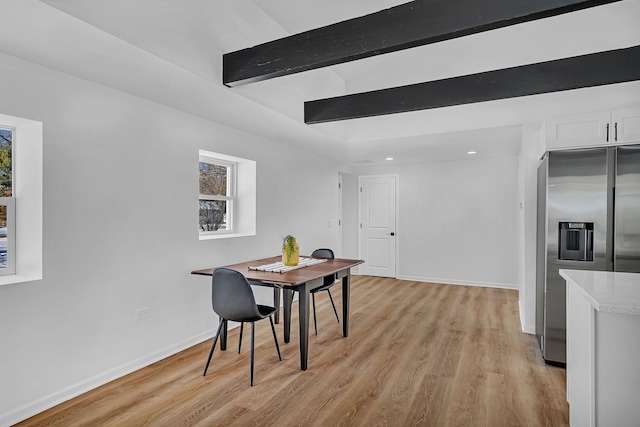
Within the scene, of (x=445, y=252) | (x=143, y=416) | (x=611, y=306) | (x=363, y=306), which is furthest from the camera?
(x=445, y=252)

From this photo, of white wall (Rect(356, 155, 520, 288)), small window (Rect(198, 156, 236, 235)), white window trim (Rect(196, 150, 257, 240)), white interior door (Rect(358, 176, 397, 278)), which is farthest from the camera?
white interior door (Rect(358, 176, 397, 278))

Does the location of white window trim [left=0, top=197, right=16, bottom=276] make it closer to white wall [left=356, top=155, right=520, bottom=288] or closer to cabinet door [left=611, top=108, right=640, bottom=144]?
cabinet door [left=611, top=108, right=640, bottom=144]

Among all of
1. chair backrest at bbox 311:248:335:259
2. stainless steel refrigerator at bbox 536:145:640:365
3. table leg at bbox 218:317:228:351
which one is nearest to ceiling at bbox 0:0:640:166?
stainless steel refrigerator at bbox 536:145:640:365

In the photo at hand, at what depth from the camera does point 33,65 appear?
2270 millimetres

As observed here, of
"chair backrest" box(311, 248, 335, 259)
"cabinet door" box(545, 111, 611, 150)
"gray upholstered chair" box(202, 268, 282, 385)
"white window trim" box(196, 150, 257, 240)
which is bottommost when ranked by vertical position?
"gray upholstered chair" box(202, 268, 282, 385)

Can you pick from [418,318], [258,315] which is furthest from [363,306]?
[258,315]

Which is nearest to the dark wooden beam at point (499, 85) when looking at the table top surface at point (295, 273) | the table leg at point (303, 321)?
the table top surface at point (295, 273)

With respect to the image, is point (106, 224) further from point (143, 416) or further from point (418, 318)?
point (418, 318)

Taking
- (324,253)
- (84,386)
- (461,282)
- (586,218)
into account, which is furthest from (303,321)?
(461,282)

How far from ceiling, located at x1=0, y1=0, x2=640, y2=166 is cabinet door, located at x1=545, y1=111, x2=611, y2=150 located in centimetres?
73

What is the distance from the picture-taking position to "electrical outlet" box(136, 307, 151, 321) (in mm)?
2936

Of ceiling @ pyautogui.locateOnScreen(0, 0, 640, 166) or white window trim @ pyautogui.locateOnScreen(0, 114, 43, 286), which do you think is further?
white window trim @ pyautogui.locateOnScreen(0, 114, 43, 286)

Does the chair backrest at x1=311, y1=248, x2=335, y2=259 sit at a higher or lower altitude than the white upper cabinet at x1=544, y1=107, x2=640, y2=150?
lower

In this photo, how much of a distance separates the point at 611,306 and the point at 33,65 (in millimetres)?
3345
